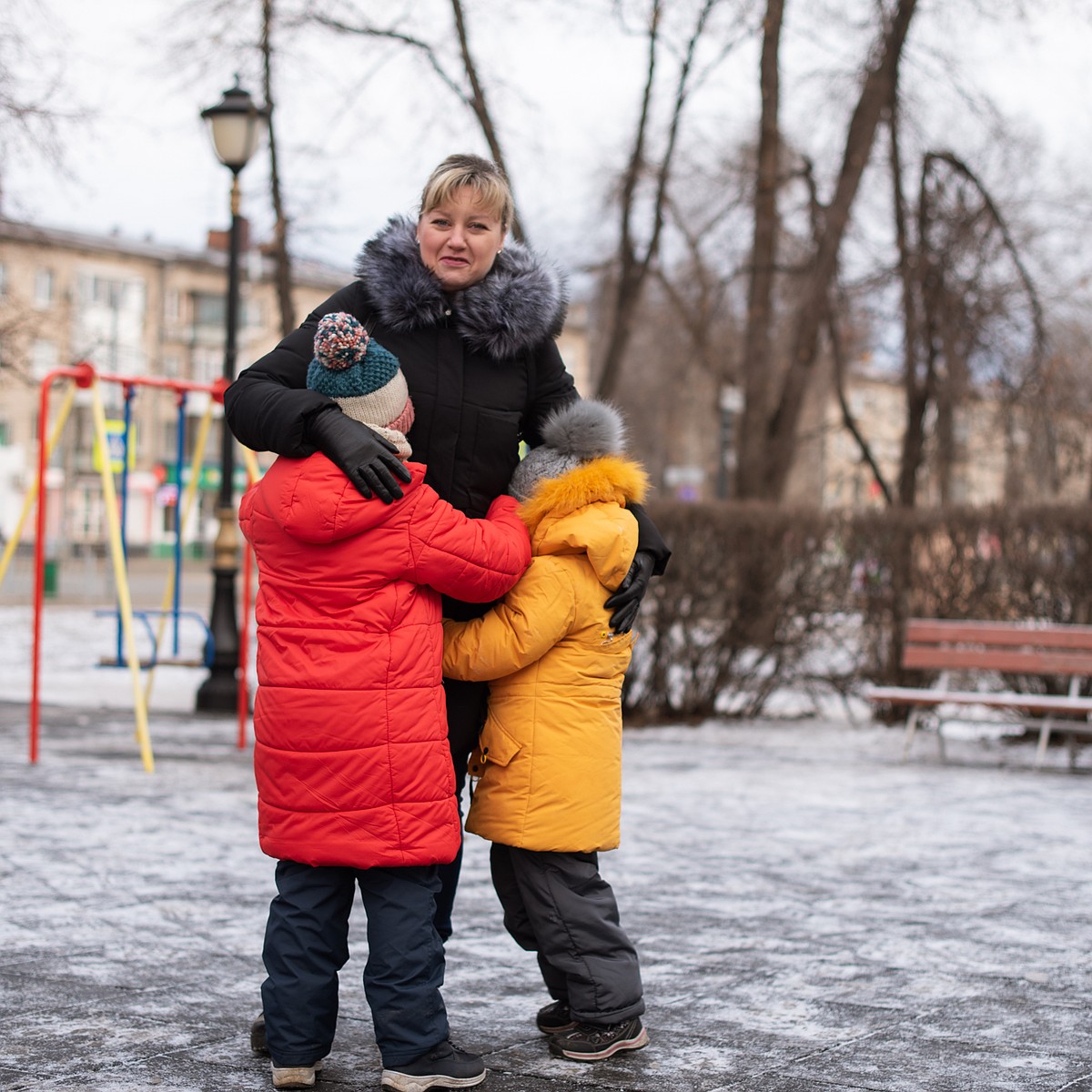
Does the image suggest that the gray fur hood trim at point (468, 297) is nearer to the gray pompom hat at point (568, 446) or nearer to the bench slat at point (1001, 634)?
the gray pompom hat at point (568, 446)

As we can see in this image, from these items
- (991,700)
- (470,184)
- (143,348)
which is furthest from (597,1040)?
(143,348)

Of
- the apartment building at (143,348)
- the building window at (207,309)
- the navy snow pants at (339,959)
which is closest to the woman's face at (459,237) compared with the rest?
the navy snow pants at (339,959)

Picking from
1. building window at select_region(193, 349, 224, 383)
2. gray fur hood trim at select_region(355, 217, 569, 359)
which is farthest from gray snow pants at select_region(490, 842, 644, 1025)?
building window at select_region(193, 349, 224, 383)

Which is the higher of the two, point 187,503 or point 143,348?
point 143,348

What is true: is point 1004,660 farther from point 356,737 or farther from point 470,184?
point 356,737

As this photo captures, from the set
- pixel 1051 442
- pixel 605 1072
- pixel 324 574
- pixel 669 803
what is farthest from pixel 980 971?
pixel 1051 442

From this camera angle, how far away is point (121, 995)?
3.90 metres

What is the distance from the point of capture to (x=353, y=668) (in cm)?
322

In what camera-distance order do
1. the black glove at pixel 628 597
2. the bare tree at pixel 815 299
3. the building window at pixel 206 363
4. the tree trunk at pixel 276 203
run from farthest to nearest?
the building window at pixel 206 363
the tree trunk at pixel 276 203
the bare tree at pixel 815 299
the black glove at pixel 628 597

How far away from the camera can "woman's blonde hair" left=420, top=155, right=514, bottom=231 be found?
11.4 feet

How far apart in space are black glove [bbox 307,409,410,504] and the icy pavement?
1309mm

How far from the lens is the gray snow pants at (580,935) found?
11.5 ft

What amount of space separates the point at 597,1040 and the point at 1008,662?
6486 mm

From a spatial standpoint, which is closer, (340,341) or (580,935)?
(340,341)
